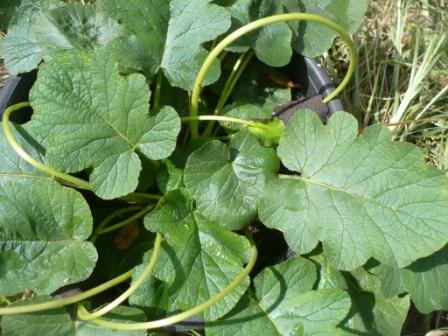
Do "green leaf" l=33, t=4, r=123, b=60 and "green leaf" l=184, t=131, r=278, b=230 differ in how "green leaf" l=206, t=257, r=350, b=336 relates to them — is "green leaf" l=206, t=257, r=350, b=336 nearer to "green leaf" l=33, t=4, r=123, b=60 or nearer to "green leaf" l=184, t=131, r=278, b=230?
"green leaf" l=184, t=131, r=278, b=230

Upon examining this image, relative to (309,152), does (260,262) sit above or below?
below

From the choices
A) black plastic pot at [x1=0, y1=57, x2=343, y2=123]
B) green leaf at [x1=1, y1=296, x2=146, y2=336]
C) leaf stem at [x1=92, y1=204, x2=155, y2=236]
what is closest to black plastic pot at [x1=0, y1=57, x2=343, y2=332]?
black plastic pot at [x1=0, y1=57, x2=343, y2=123]

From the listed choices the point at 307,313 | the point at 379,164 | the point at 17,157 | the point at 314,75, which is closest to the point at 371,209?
the point at 379,164

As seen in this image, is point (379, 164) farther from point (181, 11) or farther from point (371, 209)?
point (181, 11)

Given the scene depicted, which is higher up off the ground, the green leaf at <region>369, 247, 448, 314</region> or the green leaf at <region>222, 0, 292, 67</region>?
the green leaf at <region>222, 0, 292, 67</region>

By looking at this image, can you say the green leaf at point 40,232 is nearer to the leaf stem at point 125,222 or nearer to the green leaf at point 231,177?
the leaf stem at point 125,222

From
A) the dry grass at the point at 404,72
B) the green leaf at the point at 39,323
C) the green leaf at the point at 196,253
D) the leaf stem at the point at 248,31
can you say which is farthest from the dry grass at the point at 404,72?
the green leaf at the point at 39,323
